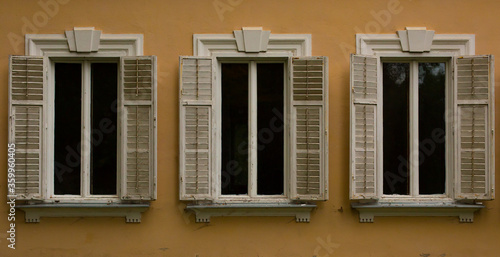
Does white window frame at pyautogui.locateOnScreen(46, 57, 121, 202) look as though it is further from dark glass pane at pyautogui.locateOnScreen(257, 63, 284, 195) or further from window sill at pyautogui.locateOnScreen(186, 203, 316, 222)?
dark glass pane at pyautogui.locateOnScreen(257, 63, 284, 195)

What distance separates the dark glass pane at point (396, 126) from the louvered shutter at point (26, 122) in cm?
427

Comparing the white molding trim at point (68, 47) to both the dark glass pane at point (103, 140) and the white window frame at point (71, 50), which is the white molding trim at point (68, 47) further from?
the dark glass pane at point (103, 140)

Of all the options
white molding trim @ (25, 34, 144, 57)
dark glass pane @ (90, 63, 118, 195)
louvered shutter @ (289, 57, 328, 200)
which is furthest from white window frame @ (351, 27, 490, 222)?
dark glass pane @ (90, 63, 118, 195)

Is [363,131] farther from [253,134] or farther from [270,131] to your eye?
[253,134]

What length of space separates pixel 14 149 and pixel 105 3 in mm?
2106

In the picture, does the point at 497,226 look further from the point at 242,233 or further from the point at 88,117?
the point at 88,117

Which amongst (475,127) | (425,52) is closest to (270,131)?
(425,52)

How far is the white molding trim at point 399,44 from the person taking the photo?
6.29 metres

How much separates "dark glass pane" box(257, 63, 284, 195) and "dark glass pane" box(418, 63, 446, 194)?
177cm

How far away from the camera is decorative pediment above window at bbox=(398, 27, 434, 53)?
625cm

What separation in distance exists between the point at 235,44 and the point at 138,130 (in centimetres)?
159

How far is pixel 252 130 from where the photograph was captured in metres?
6.38

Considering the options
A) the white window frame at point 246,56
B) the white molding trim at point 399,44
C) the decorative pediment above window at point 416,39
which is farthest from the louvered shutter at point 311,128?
the decorative pediment above window at point 416,39

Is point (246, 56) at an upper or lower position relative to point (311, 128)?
upper
